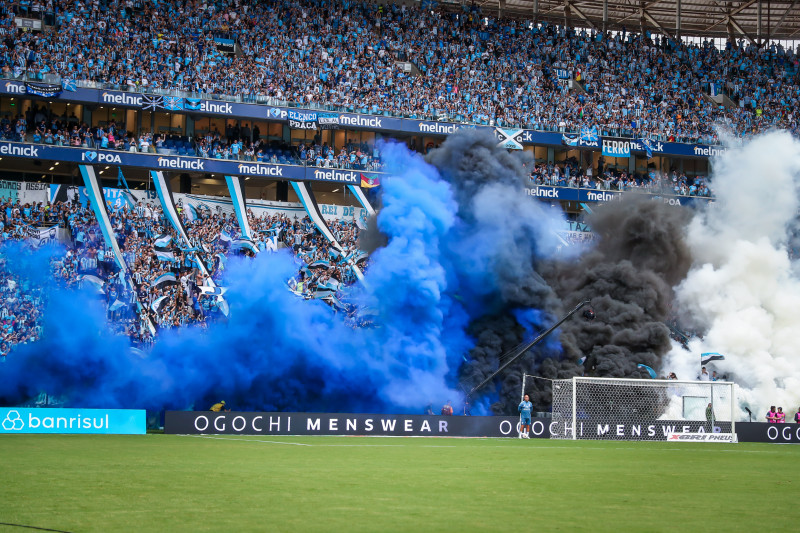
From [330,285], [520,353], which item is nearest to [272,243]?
[330,285]

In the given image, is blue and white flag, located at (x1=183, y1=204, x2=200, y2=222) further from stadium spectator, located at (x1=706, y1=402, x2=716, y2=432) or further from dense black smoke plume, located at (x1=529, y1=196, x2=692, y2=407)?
stadium spectator, located at (x1=706, y1=402, x2=716, y2=432)

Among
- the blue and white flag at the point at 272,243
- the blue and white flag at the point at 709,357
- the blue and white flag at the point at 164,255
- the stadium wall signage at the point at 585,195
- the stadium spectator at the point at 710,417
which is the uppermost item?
the stadium wall signage at the point at 585,195

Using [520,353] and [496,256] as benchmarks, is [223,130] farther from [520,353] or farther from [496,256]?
[520,353]

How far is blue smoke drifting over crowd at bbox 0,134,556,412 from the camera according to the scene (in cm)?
3606

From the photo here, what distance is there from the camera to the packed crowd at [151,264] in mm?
39156

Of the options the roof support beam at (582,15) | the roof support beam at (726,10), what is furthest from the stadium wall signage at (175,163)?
the roof support beam at (726,10)

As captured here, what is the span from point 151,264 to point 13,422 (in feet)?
45.7

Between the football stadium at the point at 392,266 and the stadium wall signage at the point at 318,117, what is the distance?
6.3 inches

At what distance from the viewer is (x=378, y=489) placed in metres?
15.5

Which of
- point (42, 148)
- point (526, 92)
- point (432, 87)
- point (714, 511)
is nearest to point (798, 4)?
point (526, 92)

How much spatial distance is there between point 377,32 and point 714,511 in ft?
178

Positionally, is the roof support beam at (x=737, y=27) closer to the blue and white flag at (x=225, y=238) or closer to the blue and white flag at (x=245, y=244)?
the blue and white flag at (x=245, y=244)

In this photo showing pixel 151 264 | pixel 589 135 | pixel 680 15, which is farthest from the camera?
pixel 680 15

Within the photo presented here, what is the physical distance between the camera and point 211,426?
1321 inches
